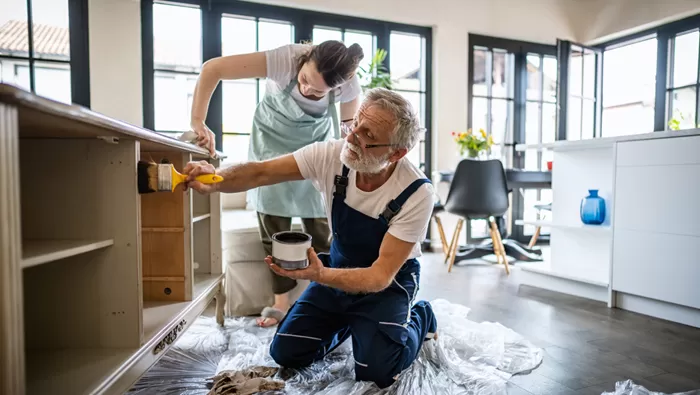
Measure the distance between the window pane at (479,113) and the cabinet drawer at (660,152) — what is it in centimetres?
255

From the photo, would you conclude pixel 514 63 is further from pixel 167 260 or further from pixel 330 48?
pixel 167 260

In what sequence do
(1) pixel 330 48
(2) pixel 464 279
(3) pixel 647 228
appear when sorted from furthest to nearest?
(2) pixel 464 279 < (3) pixel 647 228 < (1) pixel 330 48

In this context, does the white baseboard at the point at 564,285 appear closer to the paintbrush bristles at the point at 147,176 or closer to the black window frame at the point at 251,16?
the black window frame at the point at 251,16

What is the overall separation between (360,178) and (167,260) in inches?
28.8

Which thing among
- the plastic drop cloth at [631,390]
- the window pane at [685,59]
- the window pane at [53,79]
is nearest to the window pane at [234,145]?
the window pane at [53,79]

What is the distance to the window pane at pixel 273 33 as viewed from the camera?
4.10 meters

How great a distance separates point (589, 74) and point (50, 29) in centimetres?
514

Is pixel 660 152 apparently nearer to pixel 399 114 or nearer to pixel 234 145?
pixel 399 114

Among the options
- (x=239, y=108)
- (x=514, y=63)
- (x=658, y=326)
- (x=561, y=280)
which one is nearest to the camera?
(x=658, y=326)

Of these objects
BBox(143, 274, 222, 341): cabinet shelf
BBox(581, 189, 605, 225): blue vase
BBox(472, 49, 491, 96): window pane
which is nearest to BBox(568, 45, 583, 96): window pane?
BBox(472, 49, 491, 96): window pane

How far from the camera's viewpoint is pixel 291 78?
1.84m

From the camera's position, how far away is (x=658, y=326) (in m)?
2.16

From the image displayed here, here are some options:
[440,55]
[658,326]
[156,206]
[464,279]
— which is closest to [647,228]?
[658,326]

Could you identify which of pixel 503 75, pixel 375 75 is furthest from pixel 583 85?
pixel 375 75
